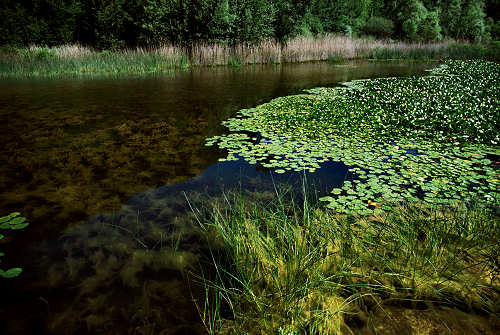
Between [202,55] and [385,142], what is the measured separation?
12.6 meters

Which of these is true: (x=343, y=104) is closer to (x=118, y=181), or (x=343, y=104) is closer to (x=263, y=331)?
(x=118, y=181)

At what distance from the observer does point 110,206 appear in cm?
281

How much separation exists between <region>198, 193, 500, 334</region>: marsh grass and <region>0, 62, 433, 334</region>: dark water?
368mm

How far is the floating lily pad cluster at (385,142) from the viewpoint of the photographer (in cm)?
292

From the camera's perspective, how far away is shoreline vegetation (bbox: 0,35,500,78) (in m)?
12.1

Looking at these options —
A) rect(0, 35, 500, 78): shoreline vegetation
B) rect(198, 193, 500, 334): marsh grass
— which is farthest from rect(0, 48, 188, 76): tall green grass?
rect(198, 193, 500, 334): marsh grass

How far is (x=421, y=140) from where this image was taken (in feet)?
14.1

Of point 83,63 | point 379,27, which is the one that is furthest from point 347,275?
point 379,27

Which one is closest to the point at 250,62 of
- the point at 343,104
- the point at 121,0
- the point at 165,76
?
the point at 165,76

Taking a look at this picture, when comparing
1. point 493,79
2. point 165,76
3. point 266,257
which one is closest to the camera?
point 266,257

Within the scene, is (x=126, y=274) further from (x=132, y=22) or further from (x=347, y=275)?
(x=132, y=22)

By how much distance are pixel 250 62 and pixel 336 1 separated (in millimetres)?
14826

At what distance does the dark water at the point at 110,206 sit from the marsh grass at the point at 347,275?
0.37m

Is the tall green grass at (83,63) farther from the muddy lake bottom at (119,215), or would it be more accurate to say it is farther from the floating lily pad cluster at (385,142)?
the floating lily pad cluster at (385,142)
